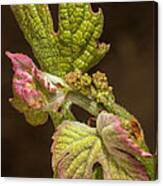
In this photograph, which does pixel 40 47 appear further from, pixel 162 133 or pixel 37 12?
pixel 162 133

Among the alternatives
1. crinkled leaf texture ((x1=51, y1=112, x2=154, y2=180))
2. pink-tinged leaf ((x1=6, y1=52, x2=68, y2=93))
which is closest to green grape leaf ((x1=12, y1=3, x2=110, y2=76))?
pink-tinged leaf ((x1=6, y1=52, x2=68, y2=93))

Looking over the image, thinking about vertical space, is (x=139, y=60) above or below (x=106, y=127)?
above

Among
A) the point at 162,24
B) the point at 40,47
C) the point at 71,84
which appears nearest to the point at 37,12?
the point at 40,47

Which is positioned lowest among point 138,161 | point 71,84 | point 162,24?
point 138,161

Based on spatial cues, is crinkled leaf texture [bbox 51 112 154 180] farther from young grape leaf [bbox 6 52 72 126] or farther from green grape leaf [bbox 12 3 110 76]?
green grape leaf [bbox 12 3 110 76]

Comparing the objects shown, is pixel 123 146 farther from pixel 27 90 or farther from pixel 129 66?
pixel 27 90

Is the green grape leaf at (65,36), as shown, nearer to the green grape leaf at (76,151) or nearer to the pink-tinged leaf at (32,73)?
the pink-tinged leaf at (32,73)
